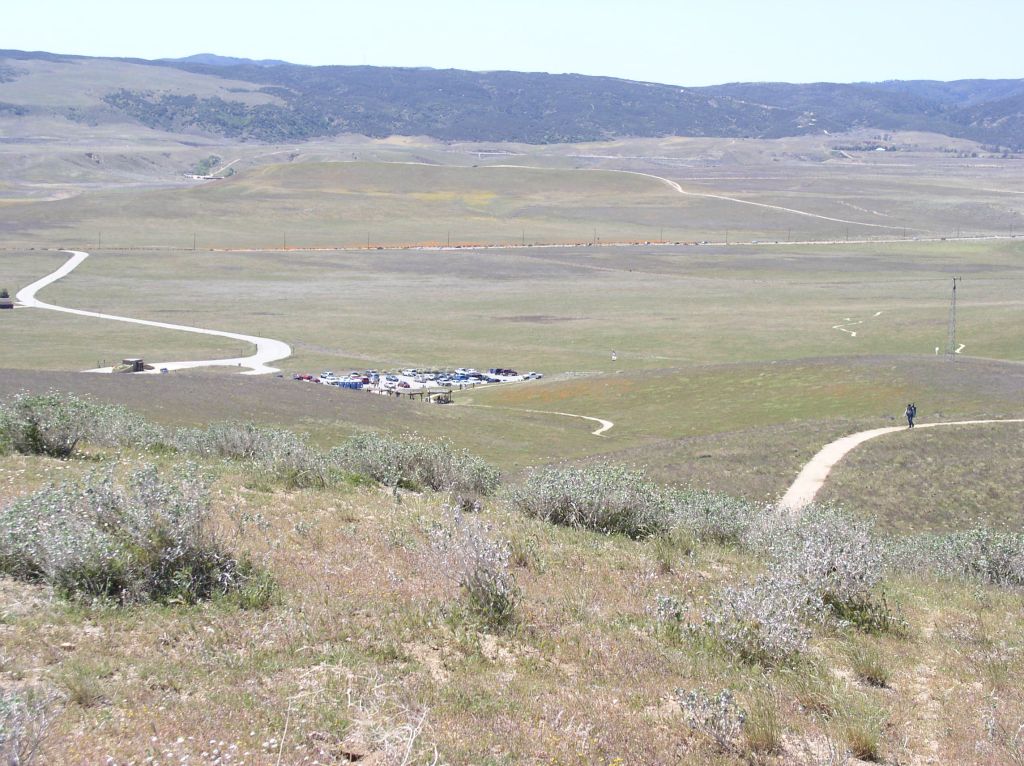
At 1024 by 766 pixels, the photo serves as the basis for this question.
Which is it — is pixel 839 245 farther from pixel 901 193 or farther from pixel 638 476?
pixel 638 476

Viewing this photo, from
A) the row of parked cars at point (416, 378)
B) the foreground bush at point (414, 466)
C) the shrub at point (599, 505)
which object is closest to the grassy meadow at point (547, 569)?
the shrub at point (599, 505)

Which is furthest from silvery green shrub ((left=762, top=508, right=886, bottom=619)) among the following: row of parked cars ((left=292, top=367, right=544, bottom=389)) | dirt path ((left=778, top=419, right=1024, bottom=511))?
row of parked cars ((left=292, top=367, right=544, bottom=389))

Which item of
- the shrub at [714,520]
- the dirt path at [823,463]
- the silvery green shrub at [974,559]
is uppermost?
the shrub at [714,520]

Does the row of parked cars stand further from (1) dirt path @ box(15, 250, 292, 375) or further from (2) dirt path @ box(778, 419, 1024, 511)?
(2) dirt path @ box(778, 419, 1024, 511)

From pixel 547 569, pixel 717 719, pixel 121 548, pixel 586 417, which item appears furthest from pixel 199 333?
pixel 717 719

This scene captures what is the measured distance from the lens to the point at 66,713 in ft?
19.5

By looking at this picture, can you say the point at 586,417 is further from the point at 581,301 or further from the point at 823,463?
the point at 581,301

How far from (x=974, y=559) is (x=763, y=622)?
25.0ft

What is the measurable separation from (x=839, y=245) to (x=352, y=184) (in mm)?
92776

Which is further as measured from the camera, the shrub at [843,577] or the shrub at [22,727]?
the shrub at [843,577]

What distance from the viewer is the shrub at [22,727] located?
16.2 ft

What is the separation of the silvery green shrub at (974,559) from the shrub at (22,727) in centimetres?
1069

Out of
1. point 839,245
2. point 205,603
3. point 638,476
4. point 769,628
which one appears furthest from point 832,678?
point 839,245

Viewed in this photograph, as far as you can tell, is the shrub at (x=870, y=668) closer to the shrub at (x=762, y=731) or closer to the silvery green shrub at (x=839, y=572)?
the silvery green shrub at (x=839, y=572)
